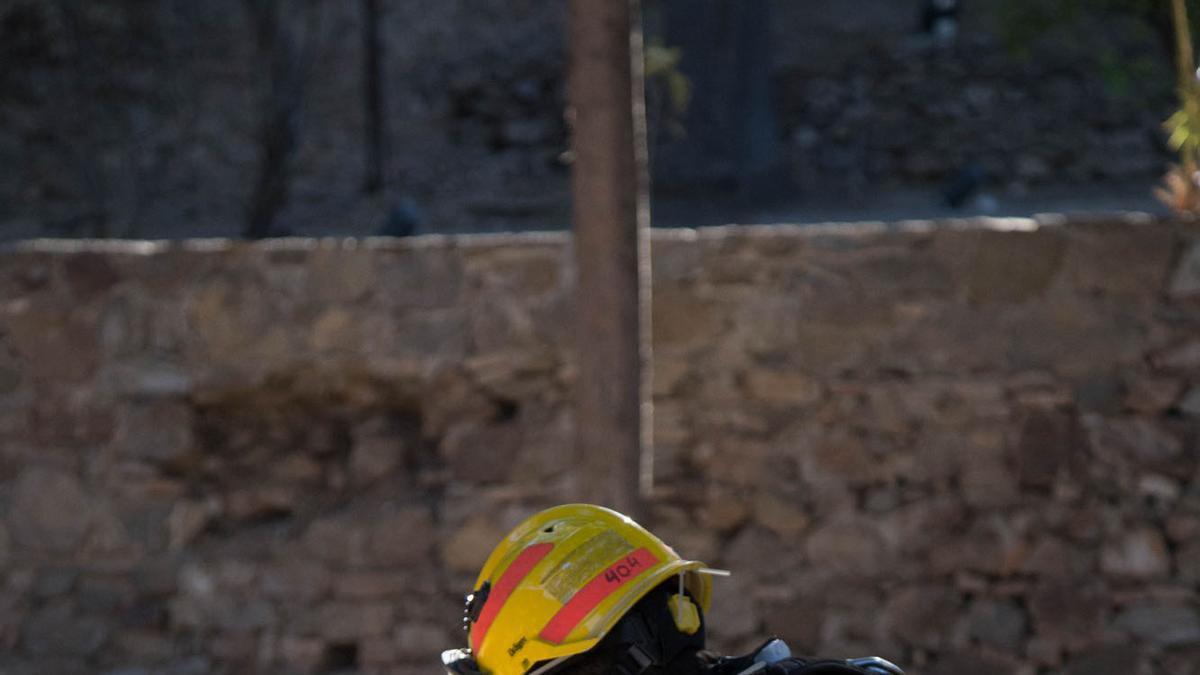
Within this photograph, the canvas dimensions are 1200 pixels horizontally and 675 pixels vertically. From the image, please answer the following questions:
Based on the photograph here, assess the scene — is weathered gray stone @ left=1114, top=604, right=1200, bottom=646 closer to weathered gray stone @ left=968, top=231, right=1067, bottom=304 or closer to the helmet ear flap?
weathered gray stone @ left=968, top=231, right=1067, bottom=304

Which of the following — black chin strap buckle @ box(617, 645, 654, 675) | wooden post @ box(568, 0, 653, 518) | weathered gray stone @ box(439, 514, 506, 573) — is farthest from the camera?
weathered gray stone @ box(439, 514, 506, 573)

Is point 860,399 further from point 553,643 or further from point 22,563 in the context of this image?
point 553,643

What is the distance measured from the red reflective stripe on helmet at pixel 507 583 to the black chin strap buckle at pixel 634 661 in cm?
18

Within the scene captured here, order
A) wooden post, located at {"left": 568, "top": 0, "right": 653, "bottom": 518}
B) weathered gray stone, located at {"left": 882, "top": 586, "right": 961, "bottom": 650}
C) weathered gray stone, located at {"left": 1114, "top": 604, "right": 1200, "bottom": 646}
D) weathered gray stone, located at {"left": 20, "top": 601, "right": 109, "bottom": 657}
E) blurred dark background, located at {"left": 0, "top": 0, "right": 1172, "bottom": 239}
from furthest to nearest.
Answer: blurred dark background, located at {"left": 0, "top": 0, "right": 1172, "bottom": 239}
weathered gray stone, located at {"left": 20, "top": 601, "right": 109, "bottom": 657}
weathered gray stone, located at {"left": 882, "top": 586, "right": 961, "bottom": 650}
weathered gray stone, located at {"left": 1114, "top": 604, "right": 1200, "bottom": 646}
wooden post, located at {"left": 568, "top": 0, "right": 653, "bottom": 518}

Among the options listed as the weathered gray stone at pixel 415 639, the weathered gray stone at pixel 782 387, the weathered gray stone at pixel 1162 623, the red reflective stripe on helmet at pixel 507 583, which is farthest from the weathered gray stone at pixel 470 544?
the red reflective stripe on helmet at pixel 507 583

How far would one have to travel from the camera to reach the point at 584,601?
1.91 metres

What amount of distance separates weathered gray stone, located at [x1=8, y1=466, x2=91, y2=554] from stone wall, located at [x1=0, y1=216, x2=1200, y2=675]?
0.04 ft

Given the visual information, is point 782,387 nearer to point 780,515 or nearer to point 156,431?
point 780,515

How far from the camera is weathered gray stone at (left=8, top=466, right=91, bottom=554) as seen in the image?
517cm

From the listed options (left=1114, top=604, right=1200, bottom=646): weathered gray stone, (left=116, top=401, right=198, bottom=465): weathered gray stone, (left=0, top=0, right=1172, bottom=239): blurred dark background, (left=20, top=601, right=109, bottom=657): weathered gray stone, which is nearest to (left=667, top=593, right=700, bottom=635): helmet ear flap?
(left=1114, top=604, right=1200, bottom=646): weathered gray stone

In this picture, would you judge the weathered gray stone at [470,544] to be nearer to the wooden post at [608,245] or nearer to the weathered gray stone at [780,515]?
the weathered gray stone at [780,515]

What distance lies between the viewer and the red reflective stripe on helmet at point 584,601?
1905 millimetres

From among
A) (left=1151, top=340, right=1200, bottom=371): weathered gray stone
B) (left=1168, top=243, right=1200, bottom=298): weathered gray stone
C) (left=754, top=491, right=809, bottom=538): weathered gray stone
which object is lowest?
(left=754, top=491, right=809, bottom=538): weathered gray stone

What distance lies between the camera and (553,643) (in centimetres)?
191
